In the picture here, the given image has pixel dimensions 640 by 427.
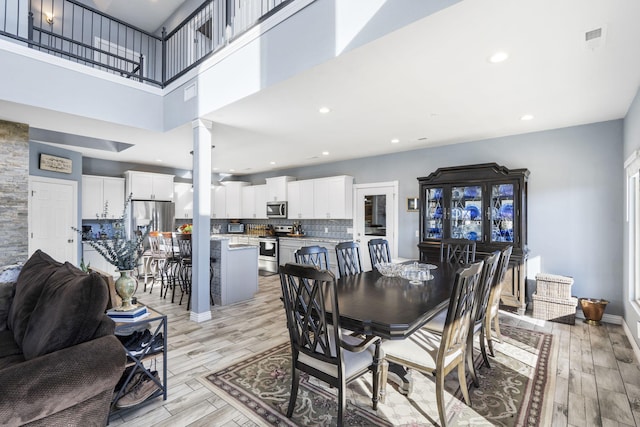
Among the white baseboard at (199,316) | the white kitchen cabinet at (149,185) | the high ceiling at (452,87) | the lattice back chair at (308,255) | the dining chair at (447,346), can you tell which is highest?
the high ceiling at (452,87)

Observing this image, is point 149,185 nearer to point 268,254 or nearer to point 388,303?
point 268,254

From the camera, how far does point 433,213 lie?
505 centimetres

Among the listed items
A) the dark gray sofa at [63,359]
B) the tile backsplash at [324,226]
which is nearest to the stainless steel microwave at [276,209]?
the tile backsplash at [324,226]

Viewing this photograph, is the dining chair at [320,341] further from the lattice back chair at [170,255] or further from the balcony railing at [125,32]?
the lattice back chair at [170,255]

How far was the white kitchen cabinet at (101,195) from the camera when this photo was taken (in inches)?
241

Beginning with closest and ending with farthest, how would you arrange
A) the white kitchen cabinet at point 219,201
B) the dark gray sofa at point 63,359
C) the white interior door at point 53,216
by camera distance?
the dark gray sofa at point 63,359 < the white interior door at point 53,216 < the white kitchen cabinet at point 219,201

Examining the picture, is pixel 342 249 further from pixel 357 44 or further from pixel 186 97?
pixel 186 97

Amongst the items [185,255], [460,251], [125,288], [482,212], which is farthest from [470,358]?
[185,255]

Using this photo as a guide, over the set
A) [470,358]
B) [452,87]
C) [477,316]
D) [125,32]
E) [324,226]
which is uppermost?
[125,32]

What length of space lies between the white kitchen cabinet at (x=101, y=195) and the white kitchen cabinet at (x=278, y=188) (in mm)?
3242

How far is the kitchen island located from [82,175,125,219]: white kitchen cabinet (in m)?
3.04

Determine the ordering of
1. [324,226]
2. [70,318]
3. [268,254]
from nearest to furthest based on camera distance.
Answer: [70,318]
[324,226]
[268,254]

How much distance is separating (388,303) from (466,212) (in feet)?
10.7

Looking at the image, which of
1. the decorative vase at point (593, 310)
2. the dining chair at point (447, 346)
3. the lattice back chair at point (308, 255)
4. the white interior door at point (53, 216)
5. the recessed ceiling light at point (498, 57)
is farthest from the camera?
the white interior door at point (53, 216)
